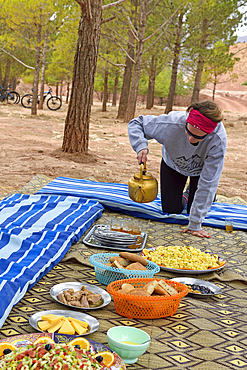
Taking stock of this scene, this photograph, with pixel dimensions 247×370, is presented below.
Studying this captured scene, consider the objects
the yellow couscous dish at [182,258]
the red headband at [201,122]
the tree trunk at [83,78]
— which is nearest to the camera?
the yellow couscous dish at [182,258]

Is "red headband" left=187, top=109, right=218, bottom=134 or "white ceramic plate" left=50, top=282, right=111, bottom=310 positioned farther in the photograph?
"red headband" left=187, top=109, right=218, bottom=134

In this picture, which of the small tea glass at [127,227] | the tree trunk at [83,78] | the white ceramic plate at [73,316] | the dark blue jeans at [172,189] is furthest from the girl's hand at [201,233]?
the tree trunk at [83,78]

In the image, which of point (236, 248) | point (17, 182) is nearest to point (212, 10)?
point (17, 182)

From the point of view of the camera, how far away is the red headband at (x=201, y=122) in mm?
2826

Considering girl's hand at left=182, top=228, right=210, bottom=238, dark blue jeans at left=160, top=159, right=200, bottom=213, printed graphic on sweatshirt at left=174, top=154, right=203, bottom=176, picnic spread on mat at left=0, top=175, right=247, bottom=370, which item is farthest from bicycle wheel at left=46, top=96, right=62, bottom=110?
girl's hand at left=182, top=228, right=210, bottom=238

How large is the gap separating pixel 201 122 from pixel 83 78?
3664 millimetres

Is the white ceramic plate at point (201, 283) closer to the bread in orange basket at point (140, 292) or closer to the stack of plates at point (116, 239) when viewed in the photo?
the bread in orange basket at point (140, 292)

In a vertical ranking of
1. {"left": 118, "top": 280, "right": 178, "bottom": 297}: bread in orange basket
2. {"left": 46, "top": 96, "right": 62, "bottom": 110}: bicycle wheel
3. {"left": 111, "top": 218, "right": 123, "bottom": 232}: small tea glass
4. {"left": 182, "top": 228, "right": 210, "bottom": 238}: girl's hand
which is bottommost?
{"left": 182, "top": 228, "right": 210, "bottom": 238}: girl's hand

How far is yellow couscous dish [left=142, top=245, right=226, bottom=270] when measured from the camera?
8.38 feet

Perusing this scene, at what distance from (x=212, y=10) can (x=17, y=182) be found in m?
12.7

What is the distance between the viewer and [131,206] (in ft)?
12.4

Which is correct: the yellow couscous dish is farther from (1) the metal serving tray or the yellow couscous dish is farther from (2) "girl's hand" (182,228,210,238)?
(2) "girl's hand" (182,228,210,238)

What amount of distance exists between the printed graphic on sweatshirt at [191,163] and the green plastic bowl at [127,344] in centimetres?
204

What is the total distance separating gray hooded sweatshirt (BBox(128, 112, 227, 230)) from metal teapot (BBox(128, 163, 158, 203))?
227 mm
